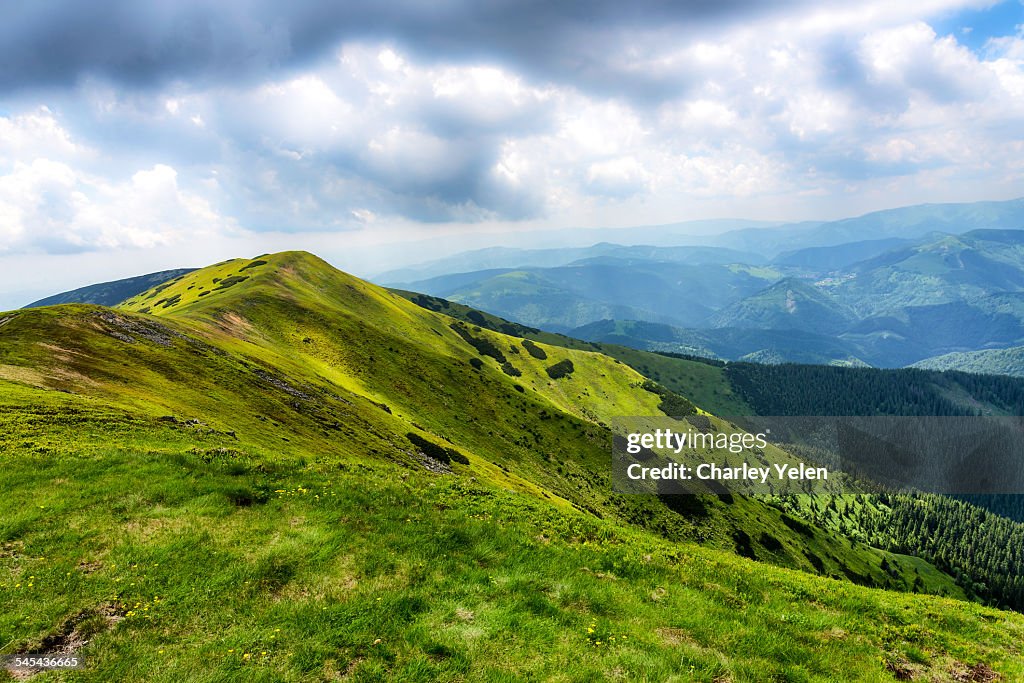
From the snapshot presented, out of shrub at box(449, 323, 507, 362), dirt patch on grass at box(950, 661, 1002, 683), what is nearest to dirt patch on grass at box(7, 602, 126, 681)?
dirt patch on grass at box(950, 661, 1002, 683)

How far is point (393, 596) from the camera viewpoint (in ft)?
47.6

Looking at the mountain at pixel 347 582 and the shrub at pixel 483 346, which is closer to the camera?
the mountain at pixel 347 582

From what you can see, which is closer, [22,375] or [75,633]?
[75,633]

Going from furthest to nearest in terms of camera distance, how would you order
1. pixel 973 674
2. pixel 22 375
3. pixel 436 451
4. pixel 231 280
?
pixel 231 280 < pixel 436 451 < pixel 22 375 < pixel 973 674

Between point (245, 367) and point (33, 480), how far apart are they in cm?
4035

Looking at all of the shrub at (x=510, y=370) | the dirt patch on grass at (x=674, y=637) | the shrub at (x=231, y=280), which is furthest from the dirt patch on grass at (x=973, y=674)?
the shrub at (x=231, y=280)

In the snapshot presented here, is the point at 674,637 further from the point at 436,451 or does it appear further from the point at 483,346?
the point at 483,346

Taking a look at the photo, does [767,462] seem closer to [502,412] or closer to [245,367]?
[502,412]

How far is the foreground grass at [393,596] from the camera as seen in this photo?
482 inches

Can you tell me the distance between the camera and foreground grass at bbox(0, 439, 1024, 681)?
40.2ft

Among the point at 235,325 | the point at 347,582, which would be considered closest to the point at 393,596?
the point at 347,582

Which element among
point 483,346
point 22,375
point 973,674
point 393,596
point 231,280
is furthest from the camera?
point 483,346

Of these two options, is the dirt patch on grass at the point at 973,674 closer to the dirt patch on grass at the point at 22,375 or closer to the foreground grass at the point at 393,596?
the foreground grass at the point at 393,596

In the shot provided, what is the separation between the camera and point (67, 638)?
1202cm
